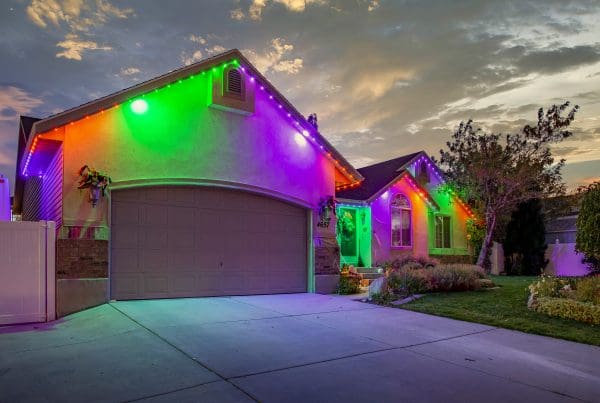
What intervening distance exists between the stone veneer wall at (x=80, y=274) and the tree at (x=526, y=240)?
1921 cm

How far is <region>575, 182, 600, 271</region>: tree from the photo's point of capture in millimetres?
11211

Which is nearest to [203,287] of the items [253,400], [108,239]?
[108,239]

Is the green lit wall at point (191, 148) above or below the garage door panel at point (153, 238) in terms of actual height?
above

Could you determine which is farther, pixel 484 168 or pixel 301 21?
pixel 484 168

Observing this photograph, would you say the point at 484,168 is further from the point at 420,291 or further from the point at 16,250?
the point at 16,250

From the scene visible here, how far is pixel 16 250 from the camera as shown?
8.28 metres

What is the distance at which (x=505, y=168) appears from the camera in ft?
66.7

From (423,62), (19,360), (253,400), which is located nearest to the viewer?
(253,400)

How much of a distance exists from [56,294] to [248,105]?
20.8 ft

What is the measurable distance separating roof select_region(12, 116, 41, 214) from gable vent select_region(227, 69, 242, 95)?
4.77 metres

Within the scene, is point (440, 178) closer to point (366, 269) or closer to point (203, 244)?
point (366, 269)

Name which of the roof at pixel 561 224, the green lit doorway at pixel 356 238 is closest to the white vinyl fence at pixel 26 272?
the green lit doorway at pixel 356 238

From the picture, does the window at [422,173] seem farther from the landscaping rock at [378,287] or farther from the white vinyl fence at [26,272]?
the white vinyl fence at [26,272]

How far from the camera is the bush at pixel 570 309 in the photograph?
838cm
